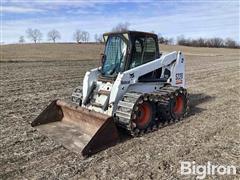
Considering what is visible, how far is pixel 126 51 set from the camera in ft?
22.4

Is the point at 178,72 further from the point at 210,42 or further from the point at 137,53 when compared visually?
the point at 210,42

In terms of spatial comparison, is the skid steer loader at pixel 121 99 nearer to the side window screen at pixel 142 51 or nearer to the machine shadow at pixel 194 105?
the side window screen at pixel 142 51

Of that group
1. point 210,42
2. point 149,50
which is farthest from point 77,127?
point 210,42

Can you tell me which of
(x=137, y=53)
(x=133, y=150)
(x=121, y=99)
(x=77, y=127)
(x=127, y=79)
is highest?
(x=137, y=53)

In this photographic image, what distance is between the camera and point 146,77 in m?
7.25

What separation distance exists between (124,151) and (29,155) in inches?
71.0

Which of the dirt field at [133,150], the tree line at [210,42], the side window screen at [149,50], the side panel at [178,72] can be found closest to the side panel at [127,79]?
the side window screen at [149,50]

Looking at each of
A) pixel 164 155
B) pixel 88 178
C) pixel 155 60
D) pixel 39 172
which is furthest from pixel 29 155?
pixel 155 60

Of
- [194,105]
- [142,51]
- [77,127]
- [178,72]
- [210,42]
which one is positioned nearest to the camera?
[77,127]

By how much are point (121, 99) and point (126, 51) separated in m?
1.19

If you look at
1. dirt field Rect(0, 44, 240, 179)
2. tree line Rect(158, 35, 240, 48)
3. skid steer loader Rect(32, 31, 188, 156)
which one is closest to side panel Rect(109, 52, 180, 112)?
skid steer loader Rect(32, 31, 188, 156)

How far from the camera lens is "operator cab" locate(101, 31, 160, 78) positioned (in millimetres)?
6832

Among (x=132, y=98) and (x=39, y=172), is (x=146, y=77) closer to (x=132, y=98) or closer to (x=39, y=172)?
(x=132, y=98)

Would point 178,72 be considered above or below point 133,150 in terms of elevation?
above
